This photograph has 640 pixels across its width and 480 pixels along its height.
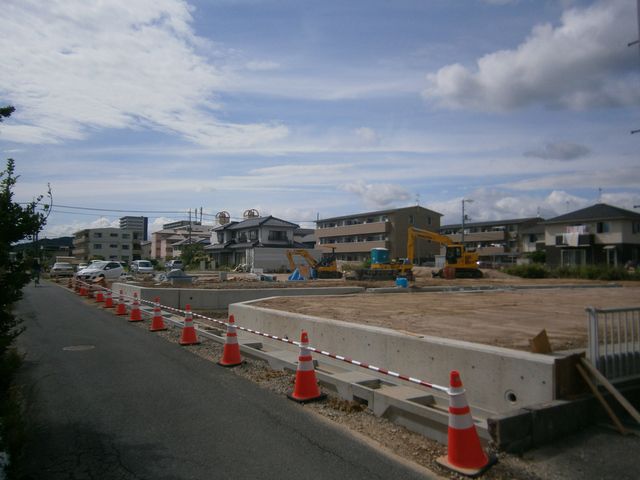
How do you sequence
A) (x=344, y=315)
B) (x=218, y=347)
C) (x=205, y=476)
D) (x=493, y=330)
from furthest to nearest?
1. (x=344, y=315)
2. (x=218, y=347)
3. (x=493, y=330)
4. (x=205, y=476)

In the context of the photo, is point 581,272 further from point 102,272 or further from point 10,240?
point 10,240

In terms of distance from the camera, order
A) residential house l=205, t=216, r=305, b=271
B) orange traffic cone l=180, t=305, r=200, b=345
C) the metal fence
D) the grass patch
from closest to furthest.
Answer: the metal fence < orange traffic cone l=180, t=305, r=200, b=345 < the grass patch < residential house l=205, t=216, r=305, b=271

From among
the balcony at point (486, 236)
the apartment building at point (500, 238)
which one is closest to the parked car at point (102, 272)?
the apartment building at point (500, 238)

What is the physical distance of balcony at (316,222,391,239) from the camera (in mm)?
77000

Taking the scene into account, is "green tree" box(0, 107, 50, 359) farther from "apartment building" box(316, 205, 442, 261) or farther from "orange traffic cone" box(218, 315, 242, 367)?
"apartment building" box(316, 205, 442, 261)

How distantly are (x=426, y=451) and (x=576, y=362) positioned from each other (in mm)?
2220

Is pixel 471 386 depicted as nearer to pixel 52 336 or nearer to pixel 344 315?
pixel 344 315

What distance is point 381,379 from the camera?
873 centimetres

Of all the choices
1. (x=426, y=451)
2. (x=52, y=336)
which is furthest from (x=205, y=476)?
(x=52, y=336)

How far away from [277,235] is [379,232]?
54.3ft

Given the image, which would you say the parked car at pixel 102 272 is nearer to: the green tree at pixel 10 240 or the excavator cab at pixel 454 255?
the excavator cab at pixel 454 255

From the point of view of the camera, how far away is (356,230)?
81625 millimetres

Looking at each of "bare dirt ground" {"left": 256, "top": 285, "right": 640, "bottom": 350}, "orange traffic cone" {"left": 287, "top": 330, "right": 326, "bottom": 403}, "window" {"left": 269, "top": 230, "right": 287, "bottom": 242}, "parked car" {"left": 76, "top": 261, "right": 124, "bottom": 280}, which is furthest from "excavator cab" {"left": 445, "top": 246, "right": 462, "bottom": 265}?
"window" {"left": 269, "top": 230, "right": 287, "bottom": 242}

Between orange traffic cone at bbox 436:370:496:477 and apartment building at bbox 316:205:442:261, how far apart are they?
6797 centimetres
